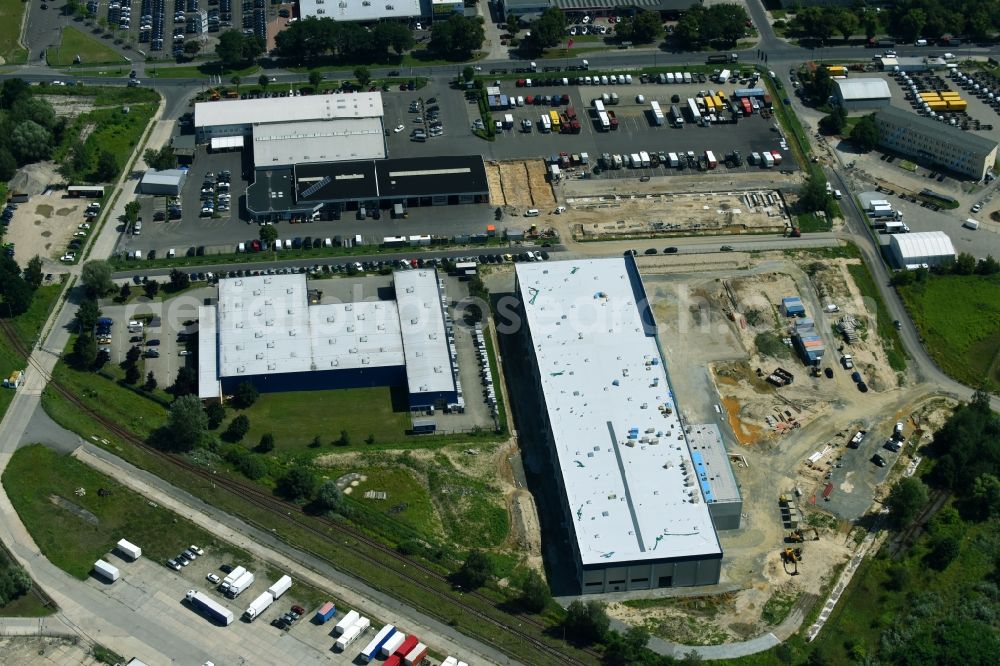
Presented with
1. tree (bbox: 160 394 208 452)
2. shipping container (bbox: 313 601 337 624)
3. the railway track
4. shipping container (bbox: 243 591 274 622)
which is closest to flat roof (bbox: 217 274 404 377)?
tree (bbox: 160 394 208 452)

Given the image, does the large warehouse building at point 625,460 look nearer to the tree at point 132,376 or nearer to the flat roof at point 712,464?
the flat roof at point 712,464

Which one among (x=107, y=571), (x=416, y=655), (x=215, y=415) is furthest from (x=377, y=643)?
(x=215, y=415)

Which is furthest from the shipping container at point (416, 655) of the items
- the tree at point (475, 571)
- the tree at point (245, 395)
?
the tree at point (245, 395)

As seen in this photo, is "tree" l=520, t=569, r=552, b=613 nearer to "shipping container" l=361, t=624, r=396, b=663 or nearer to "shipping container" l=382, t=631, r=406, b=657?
"shipping container" l=382, t=631, r=406, b=657

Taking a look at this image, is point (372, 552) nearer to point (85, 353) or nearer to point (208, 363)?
point (208, 363)

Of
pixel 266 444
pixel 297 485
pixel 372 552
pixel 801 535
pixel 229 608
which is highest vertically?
pixel 297 485

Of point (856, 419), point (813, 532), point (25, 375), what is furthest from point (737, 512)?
point (25, 375)

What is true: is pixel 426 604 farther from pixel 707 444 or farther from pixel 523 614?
pixel 707 444
